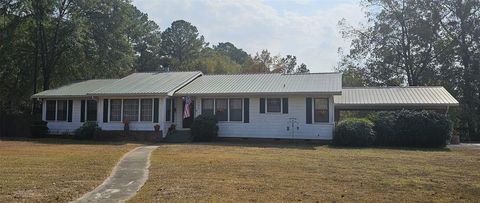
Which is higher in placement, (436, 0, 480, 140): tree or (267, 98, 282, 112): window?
(436, 0, 480, 140): tree

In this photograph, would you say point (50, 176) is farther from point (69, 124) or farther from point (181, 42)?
point (181, 42)

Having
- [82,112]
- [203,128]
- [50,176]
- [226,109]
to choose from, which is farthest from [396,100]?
[50,176]

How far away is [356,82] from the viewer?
1806 inches

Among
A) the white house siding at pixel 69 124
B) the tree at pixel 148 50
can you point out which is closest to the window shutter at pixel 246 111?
the white house siding at pixel 69 124

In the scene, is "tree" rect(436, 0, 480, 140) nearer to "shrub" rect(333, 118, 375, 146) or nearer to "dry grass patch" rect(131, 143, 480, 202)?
"shrub" rect(333, 118, 375, 146)

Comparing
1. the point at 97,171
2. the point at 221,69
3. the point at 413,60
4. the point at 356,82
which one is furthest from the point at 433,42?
the point at 97,171

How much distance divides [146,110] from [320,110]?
9.74 m

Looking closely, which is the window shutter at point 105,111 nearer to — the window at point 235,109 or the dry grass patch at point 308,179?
the window at point 235,109

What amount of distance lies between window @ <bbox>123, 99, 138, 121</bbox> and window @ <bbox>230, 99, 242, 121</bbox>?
552cm

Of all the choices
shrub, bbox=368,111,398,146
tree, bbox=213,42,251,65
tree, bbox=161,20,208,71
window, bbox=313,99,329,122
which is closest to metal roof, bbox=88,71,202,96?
window, bbox=313,99,329,122

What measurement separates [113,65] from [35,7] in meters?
7.55

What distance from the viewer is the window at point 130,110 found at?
2739 cm

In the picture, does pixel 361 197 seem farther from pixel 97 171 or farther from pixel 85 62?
pixel 85 62

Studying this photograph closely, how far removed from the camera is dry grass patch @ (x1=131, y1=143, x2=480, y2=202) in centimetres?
904
